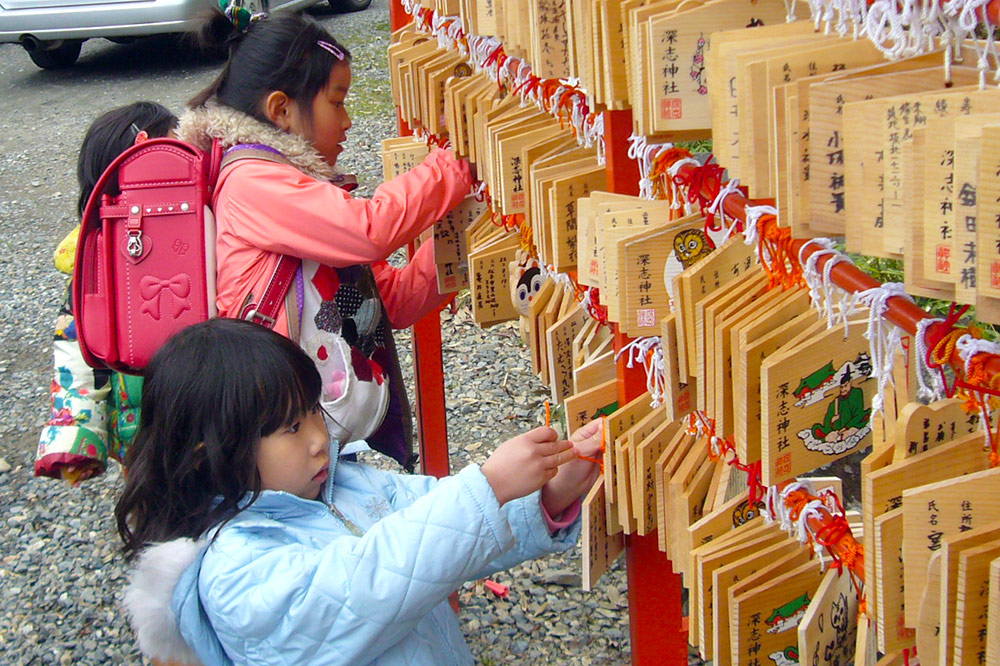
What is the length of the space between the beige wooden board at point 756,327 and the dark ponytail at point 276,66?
133 centimetres

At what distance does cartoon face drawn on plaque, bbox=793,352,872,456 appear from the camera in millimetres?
1069

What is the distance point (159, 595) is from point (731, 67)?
3.33 ft

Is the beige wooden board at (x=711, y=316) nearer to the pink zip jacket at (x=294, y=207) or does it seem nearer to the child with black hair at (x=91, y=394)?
the pink zip jacket at (x=294, y=207)

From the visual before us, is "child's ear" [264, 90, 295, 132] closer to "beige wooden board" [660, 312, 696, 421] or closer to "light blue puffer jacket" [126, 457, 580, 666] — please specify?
"light blue puffer jacket" [126, 457, 580, 666]

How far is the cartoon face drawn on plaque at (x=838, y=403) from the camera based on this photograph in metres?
1.07

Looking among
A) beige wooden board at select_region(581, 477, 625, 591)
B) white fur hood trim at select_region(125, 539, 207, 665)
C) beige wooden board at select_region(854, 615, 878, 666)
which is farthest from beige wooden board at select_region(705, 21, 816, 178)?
white fur hood trim at select_region(125, 539, 207, 665)

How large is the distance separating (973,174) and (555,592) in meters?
2.47

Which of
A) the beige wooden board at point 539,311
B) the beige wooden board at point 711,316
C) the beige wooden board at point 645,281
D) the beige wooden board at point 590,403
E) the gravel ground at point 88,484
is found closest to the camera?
the beige wooden board at point 711,316

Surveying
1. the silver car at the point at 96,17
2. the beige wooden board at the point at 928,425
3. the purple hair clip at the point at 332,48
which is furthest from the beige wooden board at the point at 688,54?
the silver car at the point at 96,17

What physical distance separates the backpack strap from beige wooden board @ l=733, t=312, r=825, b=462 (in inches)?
46.1

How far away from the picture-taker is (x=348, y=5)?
9547 mm

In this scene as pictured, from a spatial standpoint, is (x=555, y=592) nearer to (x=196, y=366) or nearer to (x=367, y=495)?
(x=367, y=495)

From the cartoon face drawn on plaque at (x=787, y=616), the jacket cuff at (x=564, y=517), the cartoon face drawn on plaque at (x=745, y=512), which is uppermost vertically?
the cartoon face drawn on plaque at (x=745, y=512)

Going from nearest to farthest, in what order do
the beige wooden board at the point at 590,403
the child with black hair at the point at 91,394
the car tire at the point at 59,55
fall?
the beige wooden board at the point at 590,403 < the child with black hair at the point at 91,394 < the car tire at the point at 59,55
